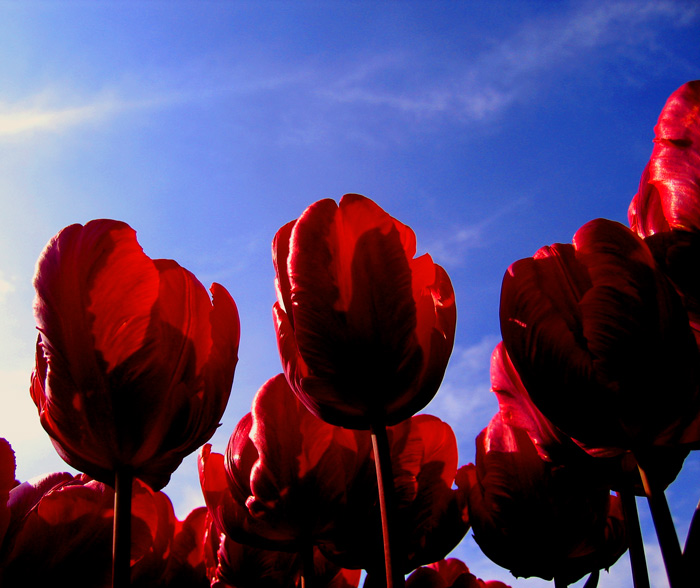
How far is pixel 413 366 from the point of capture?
50cm

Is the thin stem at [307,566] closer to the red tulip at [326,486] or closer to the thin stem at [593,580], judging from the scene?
the red tulip at [326,486]

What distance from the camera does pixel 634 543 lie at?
0.57m

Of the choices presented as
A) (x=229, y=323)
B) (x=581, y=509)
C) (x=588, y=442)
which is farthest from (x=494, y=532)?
(x=229, y=323)

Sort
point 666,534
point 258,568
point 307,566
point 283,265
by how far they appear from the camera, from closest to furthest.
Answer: point 666,534, point 283,265, point 307,566, point 258,568

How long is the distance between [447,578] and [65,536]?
0.55 metres

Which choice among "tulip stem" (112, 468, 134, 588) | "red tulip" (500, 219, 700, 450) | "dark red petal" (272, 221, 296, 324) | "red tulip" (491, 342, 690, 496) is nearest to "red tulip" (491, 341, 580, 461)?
"red tulip" (491, 342, 690, 496)

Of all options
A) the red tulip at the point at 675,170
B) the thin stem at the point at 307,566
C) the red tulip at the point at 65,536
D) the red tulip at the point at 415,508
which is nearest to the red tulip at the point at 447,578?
the red tulip at the point at 415,508

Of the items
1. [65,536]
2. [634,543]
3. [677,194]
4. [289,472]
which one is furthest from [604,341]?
[65,536]

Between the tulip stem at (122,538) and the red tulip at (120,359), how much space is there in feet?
0.08

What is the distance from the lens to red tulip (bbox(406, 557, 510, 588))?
78 centimetres

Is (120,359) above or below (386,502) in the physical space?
above

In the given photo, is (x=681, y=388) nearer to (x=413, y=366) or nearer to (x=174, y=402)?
(x=413, y=366)

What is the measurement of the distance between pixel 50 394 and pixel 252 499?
236mm

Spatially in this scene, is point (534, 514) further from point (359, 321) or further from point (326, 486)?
point (359, 321)
